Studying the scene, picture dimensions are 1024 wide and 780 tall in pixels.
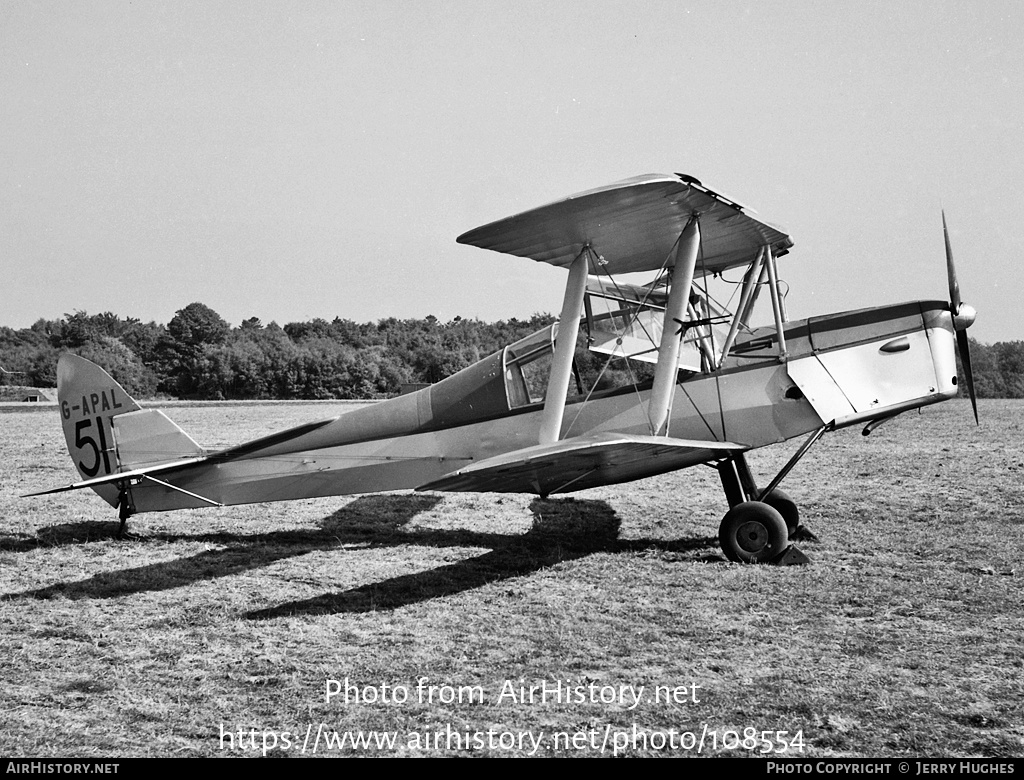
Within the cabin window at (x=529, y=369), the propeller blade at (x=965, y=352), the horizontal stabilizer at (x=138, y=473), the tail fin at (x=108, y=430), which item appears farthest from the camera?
the tail fin at (x=108, y=430)

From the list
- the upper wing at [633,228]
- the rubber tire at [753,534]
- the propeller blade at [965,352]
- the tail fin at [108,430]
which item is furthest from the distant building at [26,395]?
the propeller blade at [965,352]

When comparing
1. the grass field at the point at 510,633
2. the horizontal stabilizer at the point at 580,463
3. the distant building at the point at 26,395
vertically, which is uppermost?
the distant building at the point at 26,395

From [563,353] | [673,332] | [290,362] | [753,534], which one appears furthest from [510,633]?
[290,362]

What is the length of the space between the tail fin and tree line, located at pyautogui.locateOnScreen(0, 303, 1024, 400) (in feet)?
102

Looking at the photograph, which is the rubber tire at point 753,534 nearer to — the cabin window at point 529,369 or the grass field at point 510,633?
the grass field at point 510,633

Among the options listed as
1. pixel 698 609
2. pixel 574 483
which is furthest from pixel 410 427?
pixel 698 609

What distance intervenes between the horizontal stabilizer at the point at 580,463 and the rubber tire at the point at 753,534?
0.51 metres

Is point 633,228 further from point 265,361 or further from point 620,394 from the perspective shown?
point 265,361

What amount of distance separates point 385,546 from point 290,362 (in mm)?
48392

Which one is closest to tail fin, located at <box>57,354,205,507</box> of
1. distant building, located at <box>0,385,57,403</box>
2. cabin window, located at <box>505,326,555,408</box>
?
cabin window, located at <box>505,326,555,408</box>

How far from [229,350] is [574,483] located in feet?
175

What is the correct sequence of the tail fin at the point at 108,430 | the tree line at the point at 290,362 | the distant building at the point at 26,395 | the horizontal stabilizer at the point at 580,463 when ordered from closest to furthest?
the horizontal stabilizer at the point at 580,463, the tail fin at the point at 108,430, the tree line at the point at 290,362, the distant building at the point at 26,395

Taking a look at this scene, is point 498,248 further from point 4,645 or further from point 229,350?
point 229,350

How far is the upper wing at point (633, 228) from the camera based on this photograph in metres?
5.86
